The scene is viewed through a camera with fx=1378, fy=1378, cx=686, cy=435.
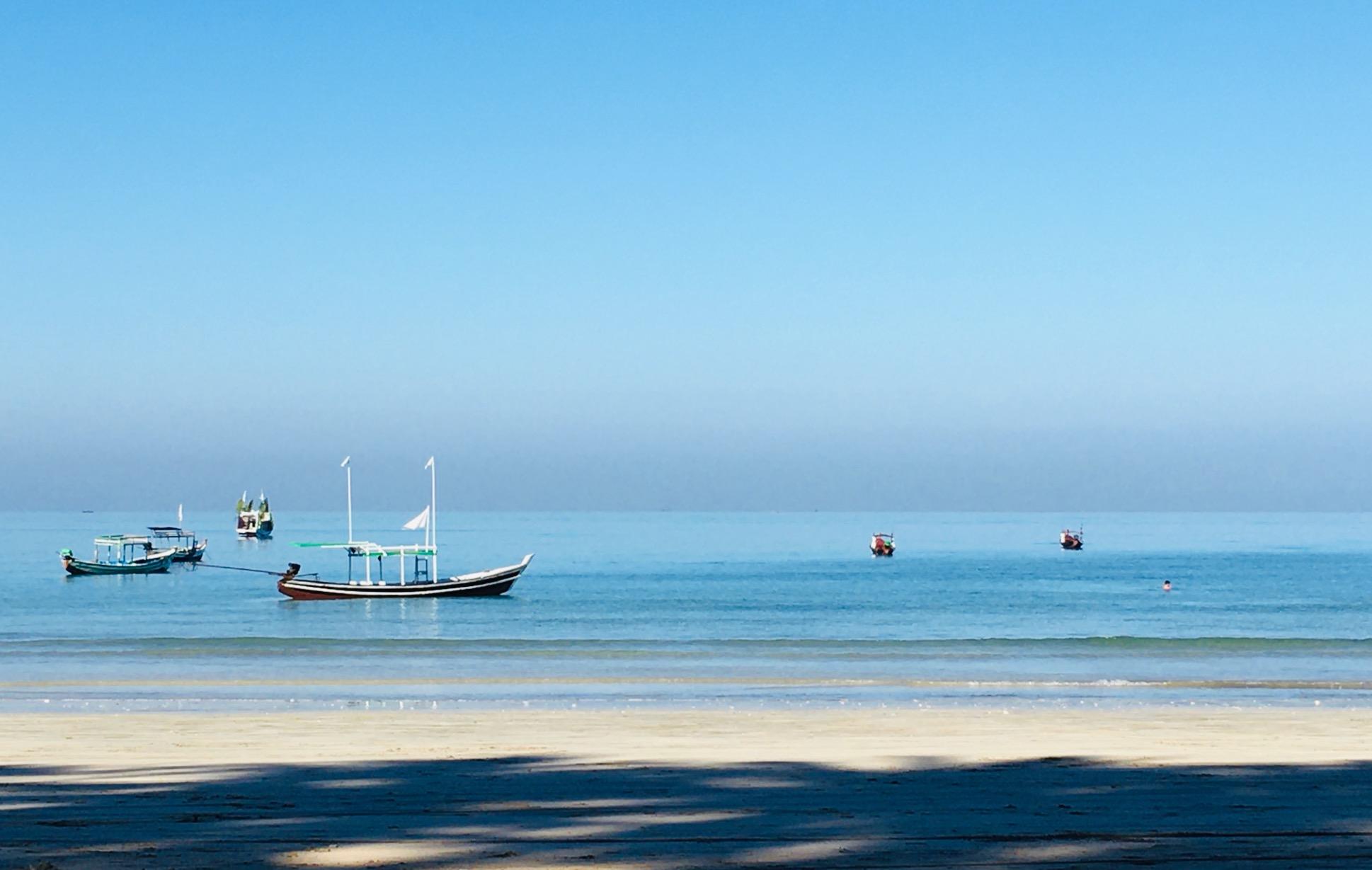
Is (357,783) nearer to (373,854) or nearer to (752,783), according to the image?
(752,783)

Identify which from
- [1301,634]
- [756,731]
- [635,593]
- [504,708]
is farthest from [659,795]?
[635,593]

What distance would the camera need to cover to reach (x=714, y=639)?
147 ft

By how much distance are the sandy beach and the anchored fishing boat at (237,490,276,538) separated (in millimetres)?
179958

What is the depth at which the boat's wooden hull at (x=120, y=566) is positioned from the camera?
9212 cm

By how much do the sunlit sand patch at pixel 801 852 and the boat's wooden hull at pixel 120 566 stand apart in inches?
3655

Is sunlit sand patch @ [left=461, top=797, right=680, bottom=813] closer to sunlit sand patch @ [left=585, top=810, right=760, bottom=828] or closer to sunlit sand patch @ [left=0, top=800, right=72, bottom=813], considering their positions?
sunlit sand patch @ [left=585, top=810, right=760, bottom=828]

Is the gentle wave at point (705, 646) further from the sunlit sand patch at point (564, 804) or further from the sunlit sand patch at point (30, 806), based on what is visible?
the sunlit sand patch at point (564, 804)

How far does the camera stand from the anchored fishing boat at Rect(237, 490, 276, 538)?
190 metres

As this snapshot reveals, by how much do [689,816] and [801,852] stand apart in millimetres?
1543

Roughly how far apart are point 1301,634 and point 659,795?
44725 millimetres

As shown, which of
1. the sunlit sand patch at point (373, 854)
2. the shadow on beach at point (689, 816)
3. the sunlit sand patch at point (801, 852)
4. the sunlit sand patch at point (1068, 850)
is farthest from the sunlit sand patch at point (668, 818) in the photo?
the sunlit sand patch at point (1068, 850)

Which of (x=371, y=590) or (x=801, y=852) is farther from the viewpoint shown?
(x=371, y=590)

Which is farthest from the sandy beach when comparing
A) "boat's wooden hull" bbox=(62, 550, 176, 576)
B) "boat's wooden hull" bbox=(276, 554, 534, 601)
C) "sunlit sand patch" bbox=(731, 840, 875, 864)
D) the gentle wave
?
"boat's wooden hull" bbox=(62, 550, 176, 576)

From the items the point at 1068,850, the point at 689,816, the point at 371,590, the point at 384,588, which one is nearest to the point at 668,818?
the point at 689,816
